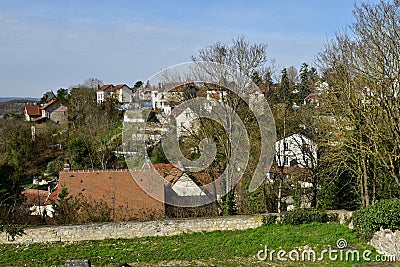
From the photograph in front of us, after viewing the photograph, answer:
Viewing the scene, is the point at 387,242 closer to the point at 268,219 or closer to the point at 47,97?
the point at 268,219

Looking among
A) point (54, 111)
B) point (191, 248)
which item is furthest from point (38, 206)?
point (54, 111)

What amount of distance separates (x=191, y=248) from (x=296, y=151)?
8.96 meters

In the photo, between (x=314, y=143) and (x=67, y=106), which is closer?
(x=314, y=143)

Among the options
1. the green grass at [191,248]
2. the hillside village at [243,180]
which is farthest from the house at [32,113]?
the green grass at [191,248]

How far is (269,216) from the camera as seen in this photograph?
13398 mm

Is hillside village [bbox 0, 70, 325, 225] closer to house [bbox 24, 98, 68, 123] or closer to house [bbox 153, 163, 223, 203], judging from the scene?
house [bbox 153, 163, 223, 203]

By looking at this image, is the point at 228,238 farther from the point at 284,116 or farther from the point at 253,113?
the point at 284,116

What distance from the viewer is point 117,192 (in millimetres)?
15625

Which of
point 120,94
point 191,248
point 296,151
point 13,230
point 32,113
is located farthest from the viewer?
point 32,113

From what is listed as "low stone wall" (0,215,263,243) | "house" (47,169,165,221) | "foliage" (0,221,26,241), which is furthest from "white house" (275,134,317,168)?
"foliage" (0,221,26,241)

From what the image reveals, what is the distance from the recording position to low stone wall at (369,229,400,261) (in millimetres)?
9750

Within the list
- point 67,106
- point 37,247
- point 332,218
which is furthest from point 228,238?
point 67,106

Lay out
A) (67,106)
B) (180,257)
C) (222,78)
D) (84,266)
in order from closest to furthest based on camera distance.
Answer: (84,266) < (180,257) < (222,78) < (67,106)

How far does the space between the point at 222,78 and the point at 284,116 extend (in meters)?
3.53
